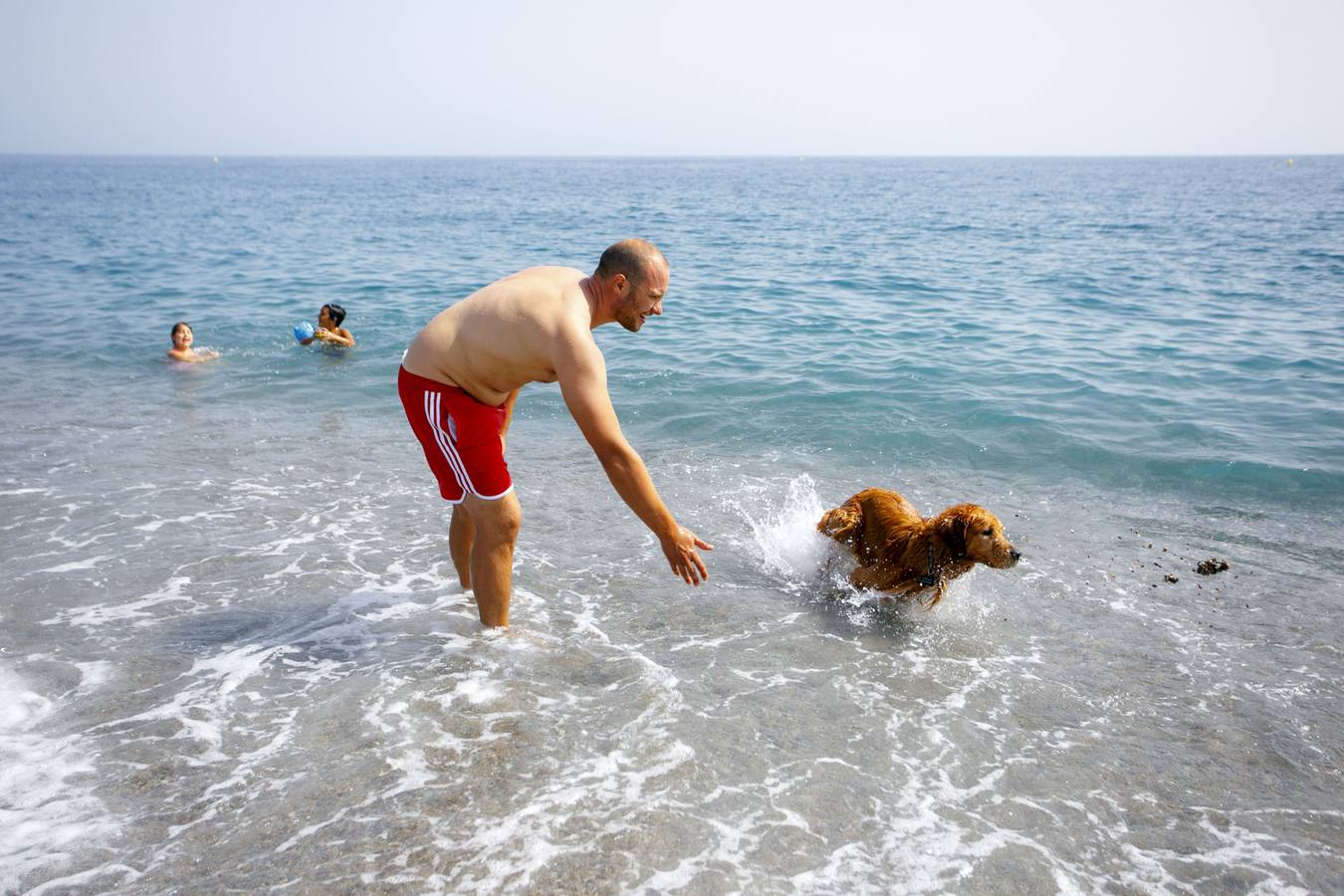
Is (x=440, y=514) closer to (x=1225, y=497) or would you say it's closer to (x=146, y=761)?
(x=146, y=761)

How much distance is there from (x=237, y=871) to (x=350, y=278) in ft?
63.0

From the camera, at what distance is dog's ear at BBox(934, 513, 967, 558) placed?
212 inches

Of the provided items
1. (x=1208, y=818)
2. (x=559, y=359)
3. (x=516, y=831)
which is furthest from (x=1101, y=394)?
(x=516, y=831)

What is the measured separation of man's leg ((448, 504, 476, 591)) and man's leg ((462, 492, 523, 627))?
385 millimetres

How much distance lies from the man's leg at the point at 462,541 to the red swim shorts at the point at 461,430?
2.10ft

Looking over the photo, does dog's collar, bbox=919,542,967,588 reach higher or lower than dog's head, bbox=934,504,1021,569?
lower

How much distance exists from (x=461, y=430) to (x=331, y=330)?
9528mm

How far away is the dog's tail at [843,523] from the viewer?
6199mm

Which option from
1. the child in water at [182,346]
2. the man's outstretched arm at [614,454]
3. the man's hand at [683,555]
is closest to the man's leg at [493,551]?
the man's outstretched arm at [614,454]

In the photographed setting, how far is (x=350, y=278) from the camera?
21.0 m

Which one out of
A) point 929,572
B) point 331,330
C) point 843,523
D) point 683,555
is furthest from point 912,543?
point 331,330

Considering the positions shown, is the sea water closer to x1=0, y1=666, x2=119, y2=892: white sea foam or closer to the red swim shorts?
x1=0, y1=666, x2=119, y2=892: white sea foam

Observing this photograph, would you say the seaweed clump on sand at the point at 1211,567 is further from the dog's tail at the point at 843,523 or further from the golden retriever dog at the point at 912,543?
the dog's tail at the point at 843,523

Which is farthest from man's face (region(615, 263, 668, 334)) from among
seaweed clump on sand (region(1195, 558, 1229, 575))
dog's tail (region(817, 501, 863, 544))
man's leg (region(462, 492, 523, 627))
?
seaweed clump on sand (region(1195, 558, 1229, 575))
